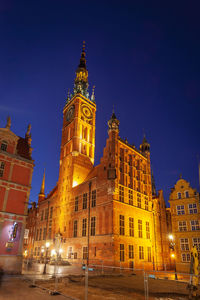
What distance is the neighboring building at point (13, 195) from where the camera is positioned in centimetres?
2198

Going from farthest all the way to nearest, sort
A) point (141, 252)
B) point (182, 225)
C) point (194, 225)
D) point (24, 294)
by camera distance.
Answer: point (141, 252), point (182, 225), point (194, 225), point (24, 294)

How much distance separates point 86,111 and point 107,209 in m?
32.1

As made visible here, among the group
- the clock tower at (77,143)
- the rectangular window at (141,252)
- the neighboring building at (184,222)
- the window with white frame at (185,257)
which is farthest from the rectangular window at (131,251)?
the clock tower at (77,143)

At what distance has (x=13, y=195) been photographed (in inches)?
957

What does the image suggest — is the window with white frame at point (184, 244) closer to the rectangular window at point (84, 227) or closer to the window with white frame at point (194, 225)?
the window with white frame at point (194, 225)

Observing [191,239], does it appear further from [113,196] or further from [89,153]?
[89,153]

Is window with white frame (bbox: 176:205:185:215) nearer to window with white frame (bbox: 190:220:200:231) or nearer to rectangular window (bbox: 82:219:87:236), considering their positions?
window with white frame (bbox: 190:220:200:231)

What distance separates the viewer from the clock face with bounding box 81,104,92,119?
58.5 meters

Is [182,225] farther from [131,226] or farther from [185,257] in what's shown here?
[131,226]

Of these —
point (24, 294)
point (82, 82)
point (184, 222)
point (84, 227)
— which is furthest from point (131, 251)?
point (82, 82)

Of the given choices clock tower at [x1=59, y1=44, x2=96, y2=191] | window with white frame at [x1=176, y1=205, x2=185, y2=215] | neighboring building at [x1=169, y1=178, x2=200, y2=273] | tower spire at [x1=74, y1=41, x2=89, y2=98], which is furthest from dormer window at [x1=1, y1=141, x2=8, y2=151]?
tower spire at [x1=74, y1=41, x2=89, y2=98]

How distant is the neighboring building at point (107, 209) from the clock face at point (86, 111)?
2740 mm

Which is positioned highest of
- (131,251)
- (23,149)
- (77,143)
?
(77,143)

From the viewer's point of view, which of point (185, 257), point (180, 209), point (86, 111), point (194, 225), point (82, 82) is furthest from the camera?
point (82, 82)
